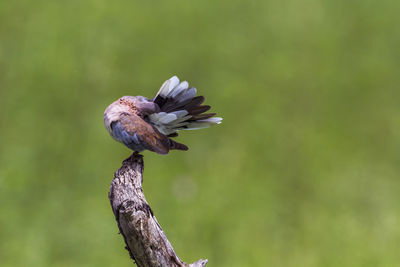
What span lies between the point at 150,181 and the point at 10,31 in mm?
2760

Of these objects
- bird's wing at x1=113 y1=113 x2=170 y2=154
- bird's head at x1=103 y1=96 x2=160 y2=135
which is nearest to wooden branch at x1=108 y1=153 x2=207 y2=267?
bird's wing at x1=113 y1=113 x2=170 y2=154

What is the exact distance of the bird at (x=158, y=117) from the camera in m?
2.69

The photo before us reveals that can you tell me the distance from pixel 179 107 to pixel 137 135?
26cm

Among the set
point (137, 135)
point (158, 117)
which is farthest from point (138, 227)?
point (158, 117)

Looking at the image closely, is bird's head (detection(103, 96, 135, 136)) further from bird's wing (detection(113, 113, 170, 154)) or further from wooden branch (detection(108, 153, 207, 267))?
wooden branch (detection(108, 153, 207, 267))

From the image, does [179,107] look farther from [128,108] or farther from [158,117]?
[128,108]

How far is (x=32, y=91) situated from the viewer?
7.07 metres

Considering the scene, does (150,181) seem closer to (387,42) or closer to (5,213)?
(5,213)

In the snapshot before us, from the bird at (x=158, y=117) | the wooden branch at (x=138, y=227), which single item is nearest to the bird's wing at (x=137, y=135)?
the bird at (x=158, y=117)

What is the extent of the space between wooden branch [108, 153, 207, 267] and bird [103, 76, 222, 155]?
0.71 ft

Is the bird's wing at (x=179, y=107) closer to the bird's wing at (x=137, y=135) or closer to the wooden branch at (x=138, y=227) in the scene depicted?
the bird's wing at (x=137, y=135)

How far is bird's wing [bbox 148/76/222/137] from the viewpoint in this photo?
2773 millimetres

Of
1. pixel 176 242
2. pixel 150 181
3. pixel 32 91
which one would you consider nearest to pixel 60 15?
pixel 32 91

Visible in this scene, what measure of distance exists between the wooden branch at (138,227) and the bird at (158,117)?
217 mm
